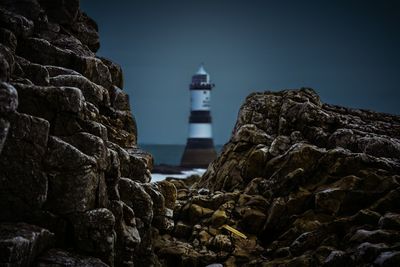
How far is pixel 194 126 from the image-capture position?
441 feet

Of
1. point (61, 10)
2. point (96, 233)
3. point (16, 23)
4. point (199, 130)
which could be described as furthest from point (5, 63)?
point (199, 130)

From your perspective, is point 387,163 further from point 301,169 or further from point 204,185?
point 204,185

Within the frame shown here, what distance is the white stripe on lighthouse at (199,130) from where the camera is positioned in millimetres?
133000

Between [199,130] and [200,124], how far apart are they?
2242 millimetres

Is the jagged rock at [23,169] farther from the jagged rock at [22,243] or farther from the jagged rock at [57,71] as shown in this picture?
the jagged rock at [57,71]

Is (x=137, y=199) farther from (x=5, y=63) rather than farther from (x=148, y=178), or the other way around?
(x=5, y=63)

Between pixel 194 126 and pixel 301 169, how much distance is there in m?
104

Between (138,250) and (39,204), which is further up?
(39,204)

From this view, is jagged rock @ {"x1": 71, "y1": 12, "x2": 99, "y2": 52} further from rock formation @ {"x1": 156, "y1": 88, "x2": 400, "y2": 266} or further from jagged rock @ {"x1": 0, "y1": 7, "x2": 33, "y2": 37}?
rock formation @ {"x1": 156, "y1": 88, "x2": 400, "y2": 266}

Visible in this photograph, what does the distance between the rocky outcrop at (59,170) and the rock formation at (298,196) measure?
538cm

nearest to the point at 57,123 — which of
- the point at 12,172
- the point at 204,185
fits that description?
the point at 12,172

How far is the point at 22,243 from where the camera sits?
15766 mm

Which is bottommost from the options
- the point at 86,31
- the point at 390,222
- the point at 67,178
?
the point at 390,222

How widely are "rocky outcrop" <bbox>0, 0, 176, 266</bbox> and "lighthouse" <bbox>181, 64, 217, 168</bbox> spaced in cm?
10607
